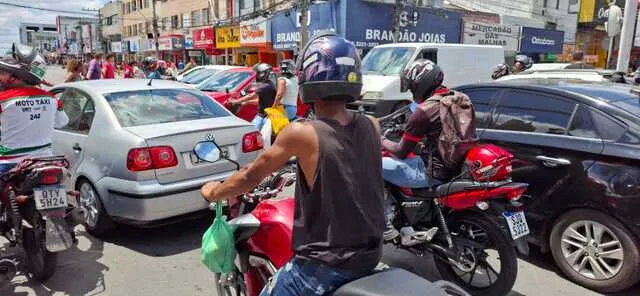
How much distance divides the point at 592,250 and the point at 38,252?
419cm

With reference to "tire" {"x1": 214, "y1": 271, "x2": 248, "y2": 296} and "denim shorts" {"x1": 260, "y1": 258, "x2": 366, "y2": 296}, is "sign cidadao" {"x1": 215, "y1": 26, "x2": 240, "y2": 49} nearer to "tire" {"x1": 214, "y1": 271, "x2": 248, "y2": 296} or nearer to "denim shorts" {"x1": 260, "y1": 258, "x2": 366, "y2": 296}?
"tire" {"x1": 214, "y1": 271, "x2": 248, "y2": 296}

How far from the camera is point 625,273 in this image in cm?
344

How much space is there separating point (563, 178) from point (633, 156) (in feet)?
1.72

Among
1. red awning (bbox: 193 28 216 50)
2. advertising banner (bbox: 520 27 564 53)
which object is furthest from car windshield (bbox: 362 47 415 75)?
red awning (bbox: 193 28 216 50)

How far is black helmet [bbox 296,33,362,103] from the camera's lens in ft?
6.12

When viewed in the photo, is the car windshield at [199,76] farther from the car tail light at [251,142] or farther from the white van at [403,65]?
the car tail light at [251,142]

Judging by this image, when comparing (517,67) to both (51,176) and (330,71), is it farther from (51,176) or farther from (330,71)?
(330,71)

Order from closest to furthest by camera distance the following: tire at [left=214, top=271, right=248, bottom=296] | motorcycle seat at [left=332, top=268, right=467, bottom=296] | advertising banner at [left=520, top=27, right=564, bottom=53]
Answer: motorcycle seat at [left=332, top=268, right=467, bottom=296]
tire at [left=214, top=271, right=248, bottom=296]
advertising banner at [left=520, top=27, right=564, bottom=53]

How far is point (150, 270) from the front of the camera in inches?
157

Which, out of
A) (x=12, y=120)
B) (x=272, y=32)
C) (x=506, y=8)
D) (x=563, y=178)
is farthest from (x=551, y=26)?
(x=12, y=120)

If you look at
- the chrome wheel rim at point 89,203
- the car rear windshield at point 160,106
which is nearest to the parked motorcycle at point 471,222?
the car rear windshield at point 160,106

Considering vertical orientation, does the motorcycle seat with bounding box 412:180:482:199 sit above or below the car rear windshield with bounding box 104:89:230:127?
below

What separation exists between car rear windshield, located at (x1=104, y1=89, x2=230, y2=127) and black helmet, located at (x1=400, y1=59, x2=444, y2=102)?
2.23 metres

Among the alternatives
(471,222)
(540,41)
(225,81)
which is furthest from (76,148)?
(540,41)
